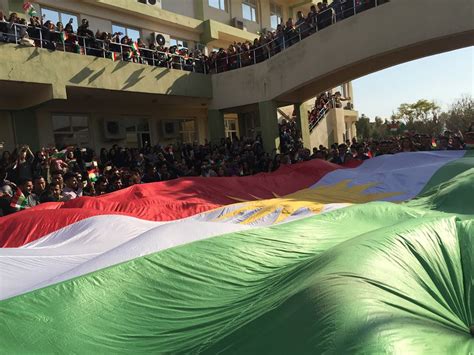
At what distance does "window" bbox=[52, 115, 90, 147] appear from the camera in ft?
46.8

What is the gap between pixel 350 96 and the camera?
30.1 metres

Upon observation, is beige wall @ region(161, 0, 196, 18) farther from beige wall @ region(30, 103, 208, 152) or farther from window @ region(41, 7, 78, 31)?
window @ region(41, 7, 78, 31)

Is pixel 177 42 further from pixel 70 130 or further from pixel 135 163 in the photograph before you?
pixel 135 163

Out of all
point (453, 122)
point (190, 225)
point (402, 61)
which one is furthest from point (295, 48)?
point (453, 122)

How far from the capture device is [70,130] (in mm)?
14625

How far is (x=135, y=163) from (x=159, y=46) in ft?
18.1

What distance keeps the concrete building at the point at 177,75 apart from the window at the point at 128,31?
4 cm

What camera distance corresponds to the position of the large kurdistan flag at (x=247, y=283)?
2.09 m

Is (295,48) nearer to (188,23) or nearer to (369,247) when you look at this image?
(188,23)

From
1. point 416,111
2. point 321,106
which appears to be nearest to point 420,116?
point 416,111

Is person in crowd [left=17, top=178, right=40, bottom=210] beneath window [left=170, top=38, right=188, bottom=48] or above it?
beneath

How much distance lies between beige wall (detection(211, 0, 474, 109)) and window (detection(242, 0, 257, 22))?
730 cm

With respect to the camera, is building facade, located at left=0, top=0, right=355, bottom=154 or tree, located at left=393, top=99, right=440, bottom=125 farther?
tree, located at left=393, top=99, right=440, bottom=125

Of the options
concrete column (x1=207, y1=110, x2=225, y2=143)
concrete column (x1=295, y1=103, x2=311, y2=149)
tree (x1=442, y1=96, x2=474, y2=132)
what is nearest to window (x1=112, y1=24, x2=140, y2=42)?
concrete column (x1=207, y1=110, x2=225, y2=143)
